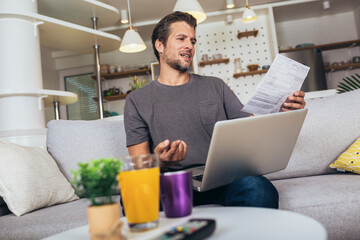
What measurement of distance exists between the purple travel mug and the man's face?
1.02 meters

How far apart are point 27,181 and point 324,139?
4.61 ft

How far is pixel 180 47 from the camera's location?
167 centimetres

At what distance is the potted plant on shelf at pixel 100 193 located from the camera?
57 cm

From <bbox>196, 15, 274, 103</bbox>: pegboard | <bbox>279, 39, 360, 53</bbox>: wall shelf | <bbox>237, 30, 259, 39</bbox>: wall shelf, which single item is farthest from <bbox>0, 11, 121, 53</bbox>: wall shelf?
<bbox>279, 39, 360, 53</bbox>: wall shelf

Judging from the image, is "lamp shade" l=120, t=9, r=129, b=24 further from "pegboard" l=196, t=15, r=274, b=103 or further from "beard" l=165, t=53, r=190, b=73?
"beard" l=165, t=53, r=190, b=73

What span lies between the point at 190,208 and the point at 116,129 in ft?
3.67

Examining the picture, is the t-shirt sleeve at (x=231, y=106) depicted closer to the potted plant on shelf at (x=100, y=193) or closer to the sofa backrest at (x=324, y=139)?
the sofa backrest at (x=324, y=139)

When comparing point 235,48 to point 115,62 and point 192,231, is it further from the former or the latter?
point 192,231

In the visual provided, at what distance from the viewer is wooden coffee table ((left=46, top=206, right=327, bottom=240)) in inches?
21.8

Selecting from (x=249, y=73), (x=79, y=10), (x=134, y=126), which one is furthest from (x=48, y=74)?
(x=134, y=126)

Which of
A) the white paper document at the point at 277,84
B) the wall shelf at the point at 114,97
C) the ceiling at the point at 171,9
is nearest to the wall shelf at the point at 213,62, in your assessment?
the ceiling at the point at 171,9

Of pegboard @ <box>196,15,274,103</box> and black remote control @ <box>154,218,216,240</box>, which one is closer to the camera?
black remote control @ <box>154,218,216,240</box>

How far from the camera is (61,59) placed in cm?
623

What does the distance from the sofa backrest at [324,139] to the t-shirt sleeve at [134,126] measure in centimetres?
66
